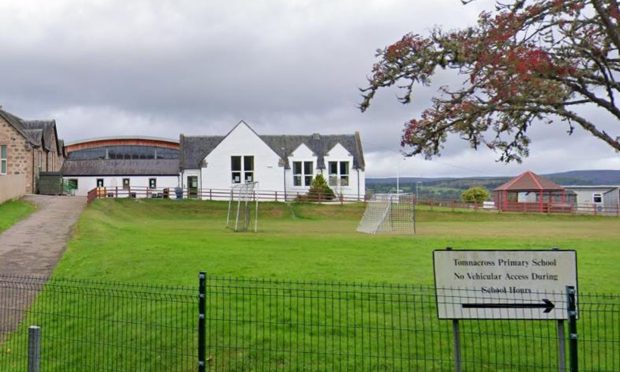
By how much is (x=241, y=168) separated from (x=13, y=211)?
29.2m

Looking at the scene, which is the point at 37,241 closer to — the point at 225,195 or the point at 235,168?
the point at 225,195

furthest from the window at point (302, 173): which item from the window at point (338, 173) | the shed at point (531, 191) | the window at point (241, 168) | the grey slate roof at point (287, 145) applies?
the shed at point (531, 191)

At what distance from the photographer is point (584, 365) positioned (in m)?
7.90

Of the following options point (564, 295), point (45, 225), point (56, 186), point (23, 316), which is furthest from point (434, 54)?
point (56, 186)

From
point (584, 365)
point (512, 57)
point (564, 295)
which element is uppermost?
point (512, 57)

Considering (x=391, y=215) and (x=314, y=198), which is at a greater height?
(x=314, y=198)

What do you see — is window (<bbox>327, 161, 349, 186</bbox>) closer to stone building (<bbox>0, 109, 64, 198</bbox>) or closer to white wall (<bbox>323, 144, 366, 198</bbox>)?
white wall (<bbox>323, 144, 366, 198</bbox>)

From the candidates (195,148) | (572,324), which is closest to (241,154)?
(195,148)

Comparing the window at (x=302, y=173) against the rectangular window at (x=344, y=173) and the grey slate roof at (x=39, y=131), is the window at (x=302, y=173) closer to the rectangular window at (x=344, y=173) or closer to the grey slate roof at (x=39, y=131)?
the rectangular window at (x=344, y=173)

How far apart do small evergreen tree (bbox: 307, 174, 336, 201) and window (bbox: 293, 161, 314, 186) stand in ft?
13.7

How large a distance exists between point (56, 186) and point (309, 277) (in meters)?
45.0

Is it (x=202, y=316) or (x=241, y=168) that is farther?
(x=241, y=168)

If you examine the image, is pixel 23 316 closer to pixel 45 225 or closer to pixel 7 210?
pixel 45 225

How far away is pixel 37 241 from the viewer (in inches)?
883
